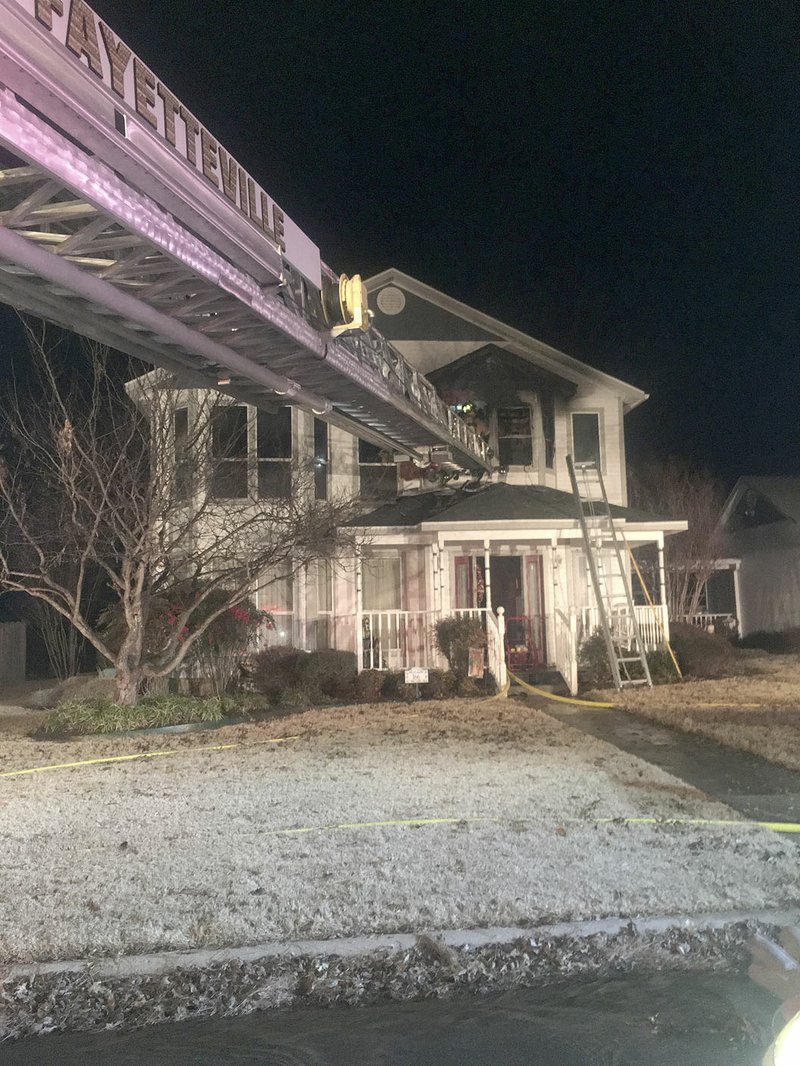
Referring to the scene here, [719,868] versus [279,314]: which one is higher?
[279,314]

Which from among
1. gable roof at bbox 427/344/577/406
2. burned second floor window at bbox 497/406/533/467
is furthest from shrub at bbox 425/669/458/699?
gable roof at bbox 427/344/577/406

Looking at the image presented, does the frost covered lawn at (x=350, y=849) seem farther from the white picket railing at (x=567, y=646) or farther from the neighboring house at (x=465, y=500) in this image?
the neighboring house at (x=465, y=500)

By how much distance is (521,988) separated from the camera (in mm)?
3711

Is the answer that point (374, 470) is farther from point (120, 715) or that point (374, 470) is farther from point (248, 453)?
point (120, 715)

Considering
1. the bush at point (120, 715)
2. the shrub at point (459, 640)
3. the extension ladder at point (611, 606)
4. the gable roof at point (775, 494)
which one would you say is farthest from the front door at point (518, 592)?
the gable roof at point (775, 494)

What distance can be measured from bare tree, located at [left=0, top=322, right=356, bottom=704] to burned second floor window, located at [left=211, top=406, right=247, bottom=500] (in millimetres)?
53

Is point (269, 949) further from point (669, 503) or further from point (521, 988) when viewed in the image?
point (669, 503)

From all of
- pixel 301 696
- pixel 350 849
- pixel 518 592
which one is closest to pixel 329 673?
pixel 301 696

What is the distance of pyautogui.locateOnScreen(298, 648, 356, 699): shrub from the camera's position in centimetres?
1382

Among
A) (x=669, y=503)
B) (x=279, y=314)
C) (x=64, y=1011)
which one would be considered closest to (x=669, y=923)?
(x=64, y=1011)

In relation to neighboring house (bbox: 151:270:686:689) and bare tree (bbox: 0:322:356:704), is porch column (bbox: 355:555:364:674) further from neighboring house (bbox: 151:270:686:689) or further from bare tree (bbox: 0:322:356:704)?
bare tree (bbox: 0:322:356:704)

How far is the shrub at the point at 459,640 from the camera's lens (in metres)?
14.2

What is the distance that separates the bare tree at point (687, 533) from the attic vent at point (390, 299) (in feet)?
31.1

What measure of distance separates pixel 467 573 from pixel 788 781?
1053 cm
